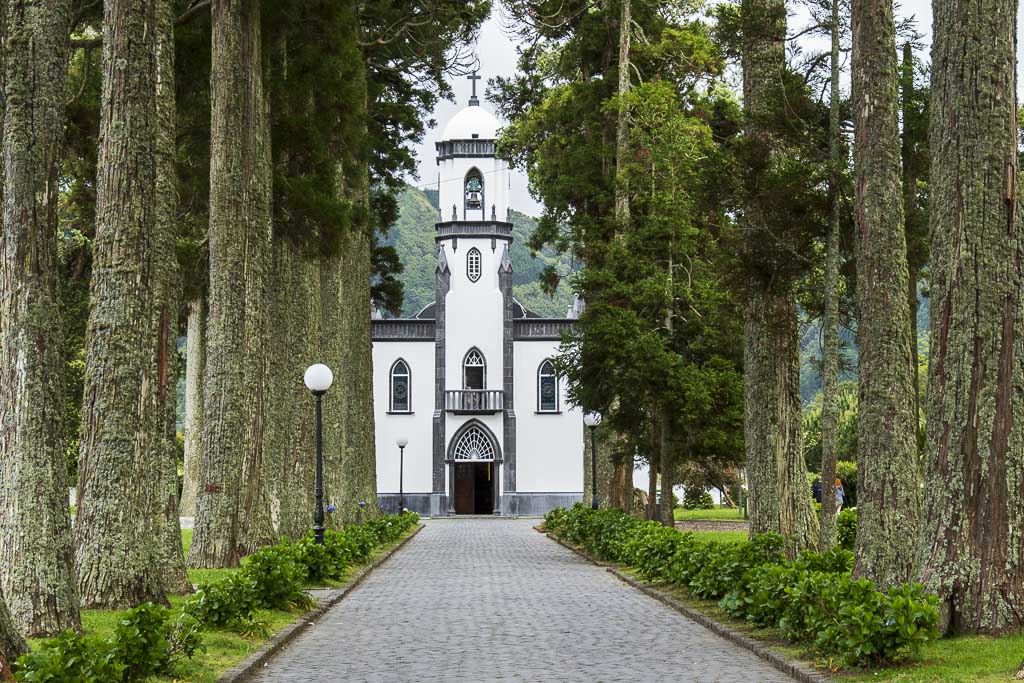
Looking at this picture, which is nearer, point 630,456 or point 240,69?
point 240,69

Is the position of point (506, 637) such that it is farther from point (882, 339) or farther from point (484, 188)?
point (484, 188)

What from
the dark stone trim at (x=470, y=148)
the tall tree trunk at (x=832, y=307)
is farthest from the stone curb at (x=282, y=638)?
the dark stone trim at (x=470, y=148)

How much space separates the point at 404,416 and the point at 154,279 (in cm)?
4776

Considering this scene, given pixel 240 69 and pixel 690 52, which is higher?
pixel 690 52

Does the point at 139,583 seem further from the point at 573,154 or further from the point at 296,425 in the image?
the point at 573,154

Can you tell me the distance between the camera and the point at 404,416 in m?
60.3

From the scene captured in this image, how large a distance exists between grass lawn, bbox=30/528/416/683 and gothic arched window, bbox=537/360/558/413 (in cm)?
4636

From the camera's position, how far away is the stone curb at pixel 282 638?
32.2ft

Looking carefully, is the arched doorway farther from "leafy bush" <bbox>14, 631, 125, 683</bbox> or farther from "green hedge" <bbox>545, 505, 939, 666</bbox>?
"leafy bush" <bbox>14, 631, 125, 683</bbox>

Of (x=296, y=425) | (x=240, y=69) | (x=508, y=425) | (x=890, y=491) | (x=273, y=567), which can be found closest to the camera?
(x=890, y=491)

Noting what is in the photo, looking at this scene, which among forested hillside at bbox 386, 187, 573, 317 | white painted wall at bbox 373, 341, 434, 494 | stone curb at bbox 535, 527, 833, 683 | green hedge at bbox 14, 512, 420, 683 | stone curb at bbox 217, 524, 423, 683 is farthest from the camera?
forested hillside at bbox 386, 187, 573, 317

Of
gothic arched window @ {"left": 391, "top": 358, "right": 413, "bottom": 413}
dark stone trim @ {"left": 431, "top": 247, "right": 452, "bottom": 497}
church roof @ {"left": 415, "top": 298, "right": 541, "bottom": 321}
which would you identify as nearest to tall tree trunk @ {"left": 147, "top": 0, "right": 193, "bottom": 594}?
dark stone trim @ {"left": 431, "top": 247, "right": 452, "bottom": 497}

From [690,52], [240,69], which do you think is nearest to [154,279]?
[240,69]

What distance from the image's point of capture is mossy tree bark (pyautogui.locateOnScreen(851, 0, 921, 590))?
12.3m
